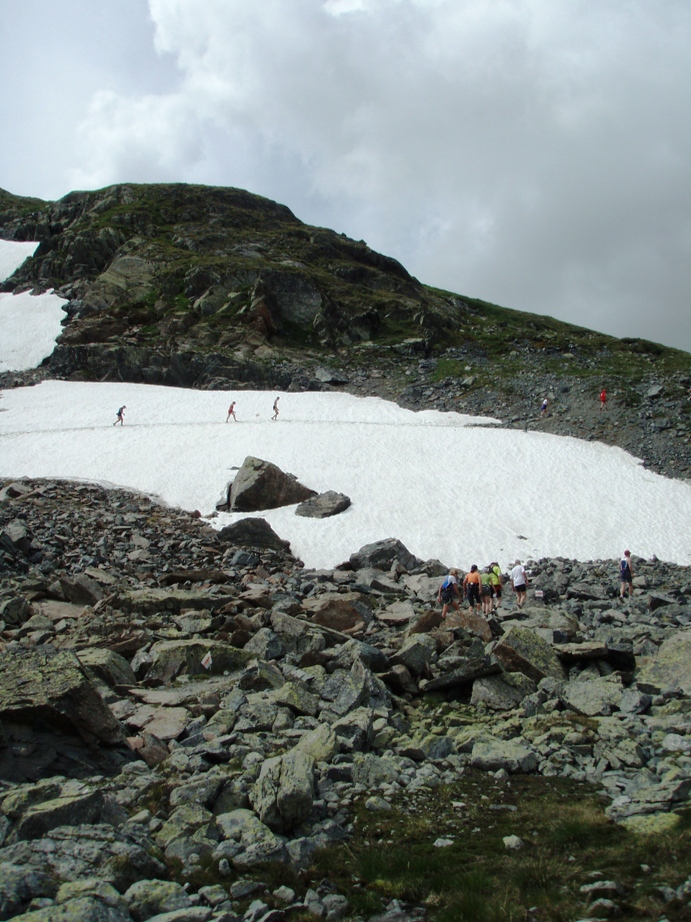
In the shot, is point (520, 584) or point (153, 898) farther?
point (520, 584)

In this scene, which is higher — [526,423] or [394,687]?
[526,423]

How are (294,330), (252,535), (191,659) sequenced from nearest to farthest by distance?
(191,659) < (252,535) < (294,330)

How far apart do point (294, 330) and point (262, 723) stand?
184 ft

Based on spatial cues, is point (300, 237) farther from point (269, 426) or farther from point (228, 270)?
point (269, 426)

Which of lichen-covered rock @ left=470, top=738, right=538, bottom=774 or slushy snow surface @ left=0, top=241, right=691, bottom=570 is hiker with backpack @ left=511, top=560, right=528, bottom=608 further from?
lichen-covered rock @ left=470, top=738, right=538, bottom=774

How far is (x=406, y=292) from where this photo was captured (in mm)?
76938

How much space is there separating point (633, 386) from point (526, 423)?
8972 mm

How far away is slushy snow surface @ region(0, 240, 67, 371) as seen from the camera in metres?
56.8

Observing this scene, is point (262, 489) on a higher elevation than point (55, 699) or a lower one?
higher

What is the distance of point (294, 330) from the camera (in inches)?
2434

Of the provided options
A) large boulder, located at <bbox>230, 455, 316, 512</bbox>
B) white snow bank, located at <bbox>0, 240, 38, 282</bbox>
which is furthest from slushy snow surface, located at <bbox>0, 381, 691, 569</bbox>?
white snow bank, located at <bbox>0, 240, 38, 282</bbox>

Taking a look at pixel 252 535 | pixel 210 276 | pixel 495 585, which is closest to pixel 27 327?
pixel 210 276

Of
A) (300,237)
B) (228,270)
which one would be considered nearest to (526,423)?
(228,270)

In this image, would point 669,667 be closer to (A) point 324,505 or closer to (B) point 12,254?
(A) point 324,505
